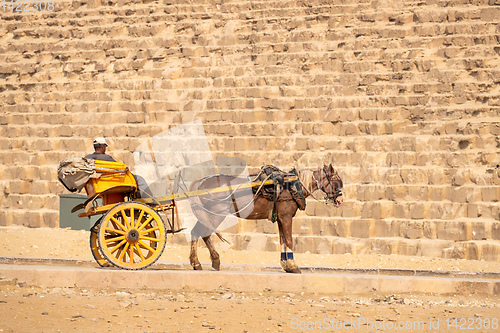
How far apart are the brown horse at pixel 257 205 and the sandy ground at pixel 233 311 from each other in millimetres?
975

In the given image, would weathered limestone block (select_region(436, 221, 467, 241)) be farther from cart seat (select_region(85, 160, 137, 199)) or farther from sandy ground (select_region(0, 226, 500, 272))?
cart seat (select_region(85, 160, 137, 199))

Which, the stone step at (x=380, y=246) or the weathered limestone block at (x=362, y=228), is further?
the weathered limestone block at (x=362, y=228)

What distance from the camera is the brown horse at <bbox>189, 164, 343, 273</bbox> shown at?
376 inches

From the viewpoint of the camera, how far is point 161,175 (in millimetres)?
14742

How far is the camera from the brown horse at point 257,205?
31.3 ft

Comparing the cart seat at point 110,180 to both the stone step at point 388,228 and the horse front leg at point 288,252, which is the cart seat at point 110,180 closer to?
the horse front leg at point 288,252

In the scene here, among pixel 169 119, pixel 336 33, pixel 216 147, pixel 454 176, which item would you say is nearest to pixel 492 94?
pixel 454 176

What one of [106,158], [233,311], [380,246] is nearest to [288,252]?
[233,311]

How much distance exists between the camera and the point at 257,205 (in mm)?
9680

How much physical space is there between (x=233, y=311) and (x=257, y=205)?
7.23 ft

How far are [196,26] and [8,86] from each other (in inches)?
201

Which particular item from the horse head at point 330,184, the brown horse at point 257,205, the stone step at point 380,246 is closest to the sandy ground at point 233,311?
the brown horse at point 257,205

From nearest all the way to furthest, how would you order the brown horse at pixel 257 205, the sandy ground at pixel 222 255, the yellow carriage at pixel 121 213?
1. the yellow carriage at pixel 121 213
2. the brown horse at pixel 257 205
3. the sandy ground at pixel 222 255

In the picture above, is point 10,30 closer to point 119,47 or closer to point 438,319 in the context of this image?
point 119,47
